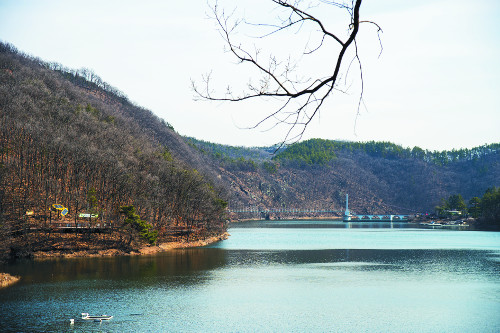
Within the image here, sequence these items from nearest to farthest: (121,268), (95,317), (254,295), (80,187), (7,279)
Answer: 1. (95,317)
2. (254,295)
3. (7,279)
4. (121,268)
5. (80,187)

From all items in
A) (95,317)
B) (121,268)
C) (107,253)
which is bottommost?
(121,268)

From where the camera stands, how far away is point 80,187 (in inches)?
3280

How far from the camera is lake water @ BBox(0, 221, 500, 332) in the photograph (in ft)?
105

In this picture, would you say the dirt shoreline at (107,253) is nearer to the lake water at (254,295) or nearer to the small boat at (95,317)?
the lake water at (254,295)

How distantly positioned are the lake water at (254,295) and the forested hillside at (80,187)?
21.4 ft

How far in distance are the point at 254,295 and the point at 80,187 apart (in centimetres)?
5172

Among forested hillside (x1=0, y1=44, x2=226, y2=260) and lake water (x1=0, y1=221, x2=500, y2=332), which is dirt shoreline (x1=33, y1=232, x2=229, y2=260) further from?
lake water (x1=0, y1=221, x2=500, y2=332)

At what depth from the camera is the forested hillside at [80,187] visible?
66188 mm

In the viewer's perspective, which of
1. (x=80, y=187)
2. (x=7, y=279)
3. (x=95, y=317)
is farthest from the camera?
(x=80, y=187)

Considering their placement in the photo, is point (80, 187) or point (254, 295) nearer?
point (254, 295)

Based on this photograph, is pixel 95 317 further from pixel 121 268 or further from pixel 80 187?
pixel 80 187

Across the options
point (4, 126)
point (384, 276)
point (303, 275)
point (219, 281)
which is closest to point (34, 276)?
point (219, 281)

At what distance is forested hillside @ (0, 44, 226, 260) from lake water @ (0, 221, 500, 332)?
257 inches

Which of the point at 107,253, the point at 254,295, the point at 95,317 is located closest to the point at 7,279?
the point at 95,317
